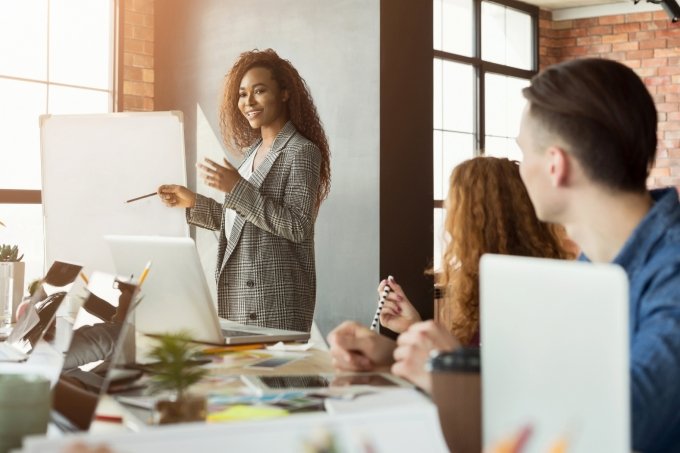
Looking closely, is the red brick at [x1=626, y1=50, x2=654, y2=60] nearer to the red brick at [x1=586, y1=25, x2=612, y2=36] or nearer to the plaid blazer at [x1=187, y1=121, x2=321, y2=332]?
the red brick at [x1=586, y1=25, x2=612, y2=36]

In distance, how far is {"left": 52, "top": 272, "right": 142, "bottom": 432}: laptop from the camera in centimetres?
113

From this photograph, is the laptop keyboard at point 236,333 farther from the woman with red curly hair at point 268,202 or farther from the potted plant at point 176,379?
the potted plant at point 176,379

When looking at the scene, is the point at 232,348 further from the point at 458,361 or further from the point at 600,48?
the point at 600,48

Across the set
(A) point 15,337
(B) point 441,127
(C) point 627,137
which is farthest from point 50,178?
(B) point 441,127

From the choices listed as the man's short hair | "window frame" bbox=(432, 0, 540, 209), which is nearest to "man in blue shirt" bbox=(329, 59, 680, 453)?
the man's short hair

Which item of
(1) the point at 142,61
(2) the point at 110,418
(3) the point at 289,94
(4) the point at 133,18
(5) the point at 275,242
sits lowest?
(2) the point at 110,418

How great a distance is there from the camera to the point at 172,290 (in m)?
1.78

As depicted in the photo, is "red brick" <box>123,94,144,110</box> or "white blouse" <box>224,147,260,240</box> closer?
"white blouse" <box>224,147,260,240</box>

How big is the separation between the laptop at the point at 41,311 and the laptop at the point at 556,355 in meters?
1.18

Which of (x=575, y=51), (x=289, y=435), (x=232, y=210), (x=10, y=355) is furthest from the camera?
(x=575, y=51)

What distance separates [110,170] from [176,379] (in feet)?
7.81

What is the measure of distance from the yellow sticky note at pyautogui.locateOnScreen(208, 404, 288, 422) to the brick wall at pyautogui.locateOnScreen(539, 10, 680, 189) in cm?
641

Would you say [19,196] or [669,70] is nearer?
[19,196]

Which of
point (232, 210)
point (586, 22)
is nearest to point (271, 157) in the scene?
point (232, 210)
